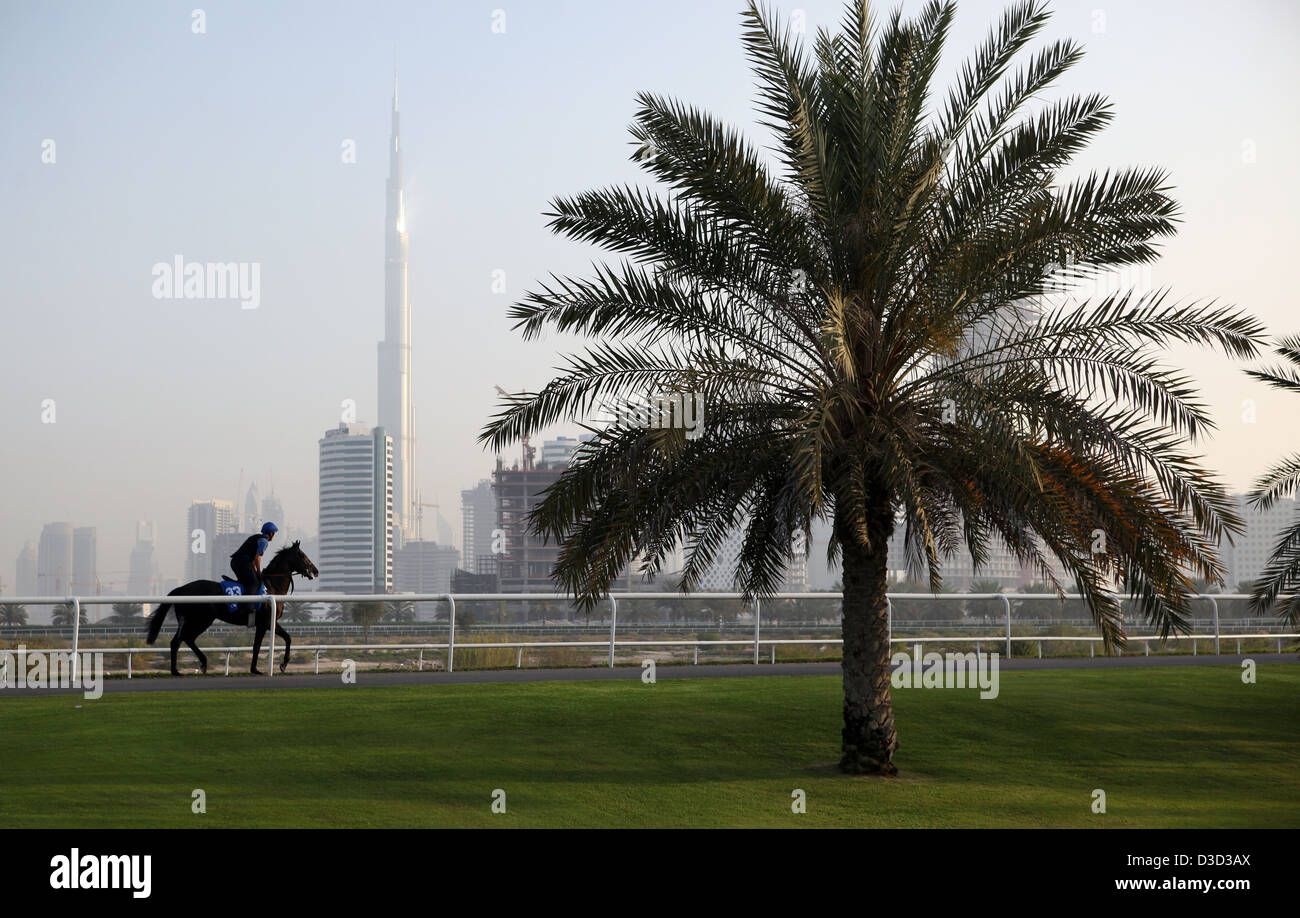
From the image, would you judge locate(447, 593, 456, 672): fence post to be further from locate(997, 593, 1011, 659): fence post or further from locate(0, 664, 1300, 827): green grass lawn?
locate(997, 593, 1011, 659): fence post

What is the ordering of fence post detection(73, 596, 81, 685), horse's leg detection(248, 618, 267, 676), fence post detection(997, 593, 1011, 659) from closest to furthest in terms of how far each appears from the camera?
1. fence post detection(73, 596, 81, 685)
2. horse's leg detection(248, 618, 267, 676)
3. fence post detection(997, 593, 1011, 659)

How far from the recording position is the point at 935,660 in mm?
19828

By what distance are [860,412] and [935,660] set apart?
9655mm

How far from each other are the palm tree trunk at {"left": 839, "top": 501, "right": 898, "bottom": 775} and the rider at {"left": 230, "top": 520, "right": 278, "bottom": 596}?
30.6ft

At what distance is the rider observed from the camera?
17.1 meters

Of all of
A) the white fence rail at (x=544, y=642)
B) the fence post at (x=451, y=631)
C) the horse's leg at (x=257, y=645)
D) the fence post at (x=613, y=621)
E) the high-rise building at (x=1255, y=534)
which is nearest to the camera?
the high-rise building at (x=1255, y=534)

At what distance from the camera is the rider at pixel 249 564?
1708cm

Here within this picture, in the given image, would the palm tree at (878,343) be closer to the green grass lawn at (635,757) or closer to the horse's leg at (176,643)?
the green grass lawn at (635,757)

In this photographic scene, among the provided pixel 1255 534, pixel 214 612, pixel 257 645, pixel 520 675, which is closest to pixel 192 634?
pixel 214 612

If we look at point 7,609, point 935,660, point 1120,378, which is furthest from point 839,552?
point 7,609

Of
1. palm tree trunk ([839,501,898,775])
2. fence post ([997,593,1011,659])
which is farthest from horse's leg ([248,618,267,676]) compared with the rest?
fence post ([997,593,1011,659])

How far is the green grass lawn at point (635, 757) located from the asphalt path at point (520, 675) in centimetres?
68

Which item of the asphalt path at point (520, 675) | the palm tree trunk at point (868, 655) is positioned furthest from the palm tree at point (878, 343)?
the asphalt path at point (520, 675)
